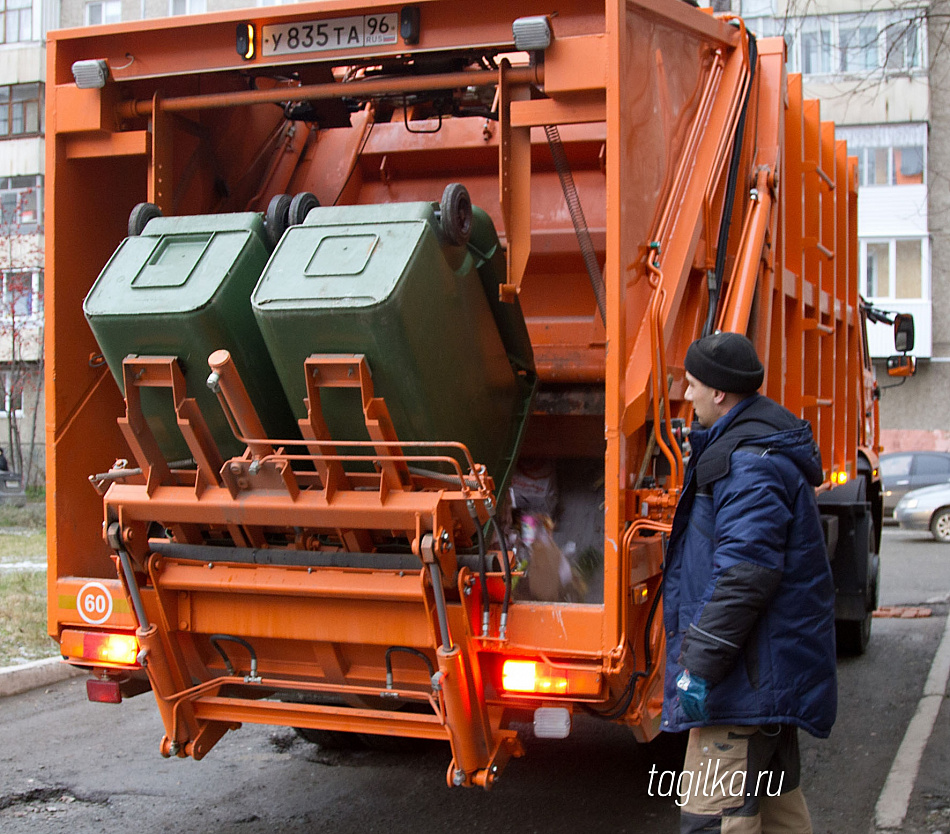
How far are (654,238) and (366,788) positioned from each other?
8.77 ft

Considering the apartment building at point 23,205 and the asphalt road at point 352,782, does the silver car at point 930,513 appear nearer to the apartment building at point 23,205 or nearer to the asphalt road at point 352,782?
the asphalt road at point 352,782

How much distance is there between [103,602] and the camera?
382 cm

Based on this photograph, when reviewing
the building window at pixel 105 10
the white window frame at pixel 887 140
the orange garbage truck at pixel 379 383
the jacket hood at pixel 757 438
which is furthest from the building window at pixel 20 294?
the white window frame at pixel 887 140

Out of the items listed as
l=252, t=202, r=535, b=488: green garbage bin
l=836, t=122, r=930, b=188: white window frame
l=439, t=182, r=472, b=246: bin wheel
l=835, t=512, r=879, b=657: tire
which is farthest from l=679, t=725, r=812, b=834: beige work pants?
l=836, t=122, r=930, b=188: white window frame

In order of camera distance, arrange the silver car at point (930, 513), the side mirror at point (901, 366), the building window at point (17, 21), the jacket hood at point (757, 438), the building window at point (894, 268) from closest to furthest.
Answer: the jacket hood at point (757, 438), the side mirror at point (901, 366), the silver car at point (930, 513), the building window at point (894, 268), the building window at point (17, 21)

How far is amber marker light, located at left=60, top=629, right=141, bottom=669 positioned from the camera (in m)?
3.79

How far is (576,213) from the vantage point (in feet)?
14.4

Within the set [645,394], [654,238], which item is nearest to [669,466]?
[645,394]

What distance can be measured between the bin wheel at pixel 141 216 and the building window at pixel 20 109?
2401cm

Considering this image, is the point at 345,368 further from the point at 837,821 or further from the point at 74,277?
the point at 837,821

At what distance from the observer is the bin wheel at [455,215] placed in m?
3.28

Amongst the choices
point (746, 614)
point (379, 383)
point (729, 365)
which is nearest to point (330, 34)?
point (379, 383)

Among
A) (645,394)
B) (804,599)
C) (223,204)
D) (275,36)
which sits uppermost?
(275,36)

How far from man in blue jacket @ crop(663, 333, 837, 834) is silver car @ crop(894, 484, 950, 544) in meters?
14.2
